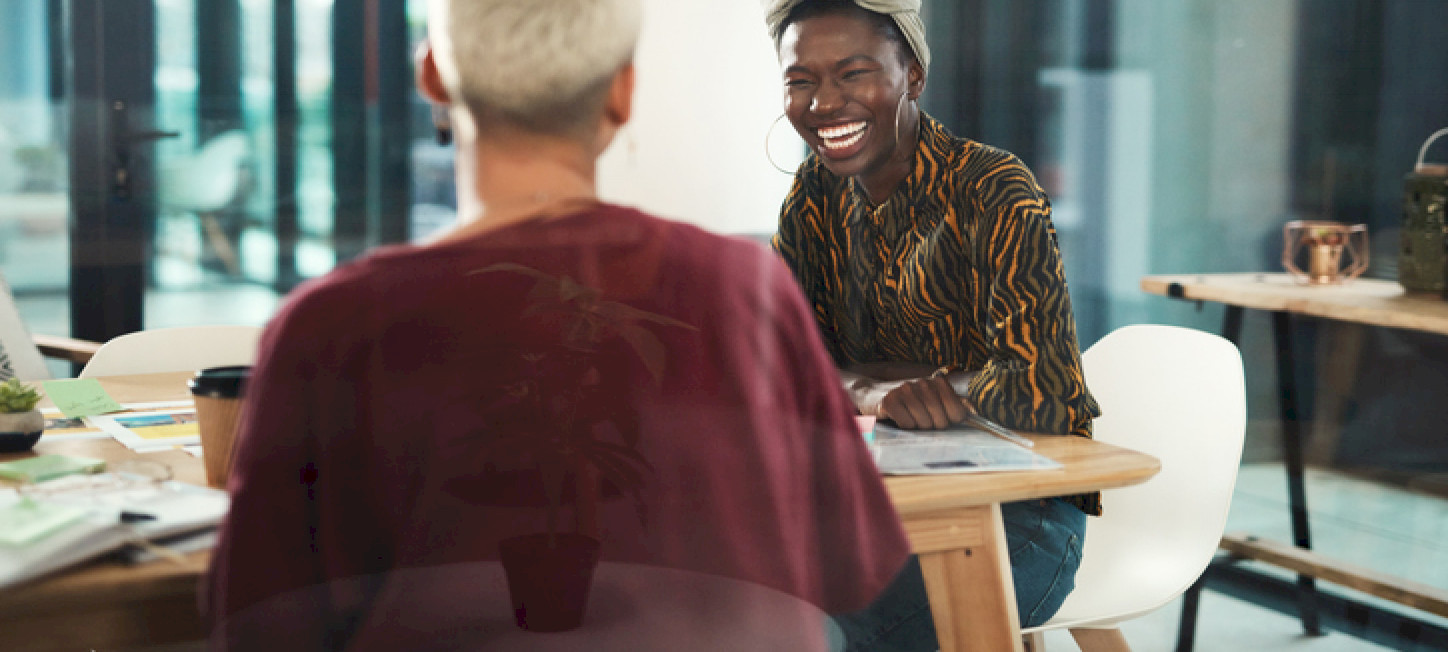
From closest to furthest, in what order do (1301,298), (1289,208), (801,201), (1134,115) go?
(801,201) → (1301,298) → (1289,208) → (1134,115)

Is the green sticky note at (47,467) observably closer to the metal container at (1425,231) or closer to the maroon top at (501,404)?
the maroon top at (501,404)

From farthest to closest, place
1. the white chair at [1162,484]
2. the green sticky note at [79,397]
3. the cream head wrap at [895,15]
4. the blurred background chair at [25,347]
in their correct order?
the blurred background chair at [25,347] < the white chair at [1162,484] < the cream head wrap at [895,15] < the green sticky note at [79,397]

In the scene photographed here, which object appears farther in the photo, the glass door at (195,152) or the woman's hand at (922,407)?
the woman's hand at (922,407)

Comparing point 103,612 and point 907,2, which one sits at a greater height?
point 907,2

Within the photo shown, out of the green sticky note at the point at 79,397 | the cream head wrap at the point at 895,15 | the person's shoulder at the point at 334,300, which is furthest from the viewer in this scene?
the cream head wrap at the point at 895,15

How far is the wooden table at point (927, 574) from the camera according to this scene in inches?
27.6

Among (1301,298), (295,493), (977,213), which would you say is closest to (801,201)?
(977,213)

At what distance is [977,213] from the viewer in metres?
1.36

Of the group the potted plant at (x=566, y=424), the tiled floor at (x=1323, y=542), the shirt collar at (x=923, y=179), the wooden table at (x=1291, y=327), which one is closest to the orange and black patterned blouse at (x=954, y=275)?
the shirt collar at (x=923, y=179)

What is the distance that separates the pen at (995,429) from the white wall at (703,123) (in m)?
0.29

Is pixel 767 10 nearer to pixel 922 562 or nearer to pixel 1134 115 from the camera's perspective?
pixel 922 562

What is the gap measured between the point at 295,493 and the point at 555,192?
0.68 ft

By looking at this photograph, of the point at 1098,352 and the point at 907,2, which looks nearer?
the point at 907,2

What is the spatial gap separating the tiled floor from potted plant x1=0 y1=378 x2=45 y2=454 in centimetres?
164
